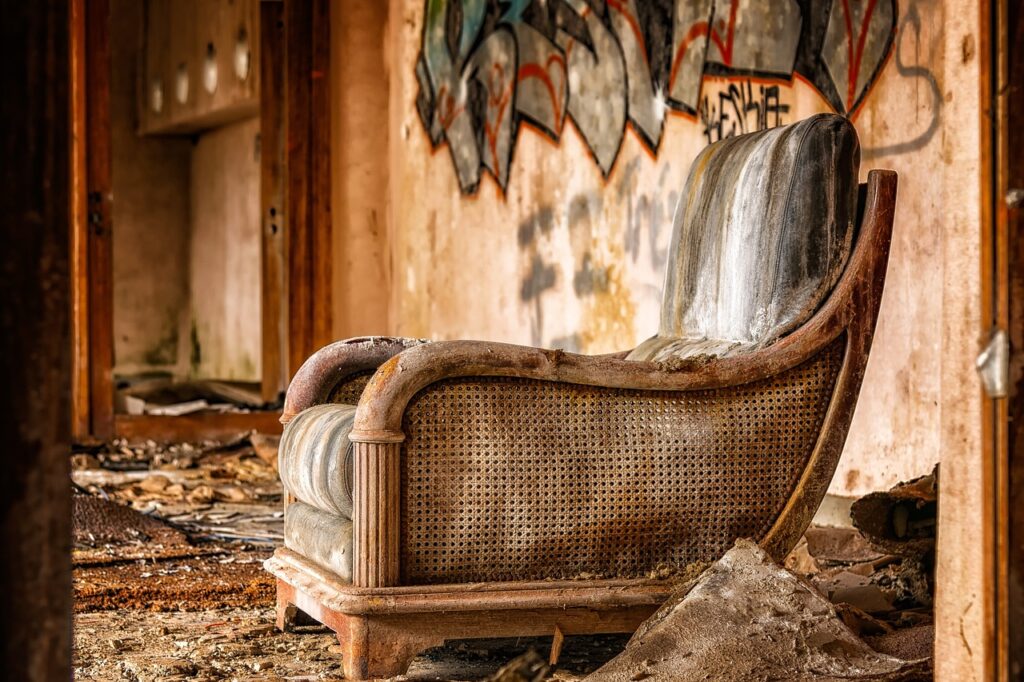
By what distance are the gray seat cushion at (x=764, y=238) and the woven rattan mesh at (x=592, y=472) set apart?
138mm

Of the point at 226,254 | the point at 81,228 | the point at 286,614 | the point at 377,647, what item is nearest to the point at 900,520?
Answer: the point at 377,647

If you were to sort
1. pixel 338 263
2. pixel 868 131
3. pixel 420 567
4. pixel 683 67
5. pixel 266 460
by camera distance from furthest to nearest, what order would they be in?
pixel 338 263, pixel 266 460, pixel 683 67, pixel 868 131, pixel 420 567

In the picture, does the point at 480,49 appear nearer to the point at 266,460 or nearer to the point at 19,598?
the point at 266,460

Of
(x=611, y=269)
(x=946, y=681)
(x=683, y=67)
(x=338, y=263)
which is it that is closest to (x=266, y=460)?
(x=338, y=263)

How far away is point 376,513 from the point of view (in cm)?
240

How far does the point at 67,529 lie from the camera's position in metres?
1.32

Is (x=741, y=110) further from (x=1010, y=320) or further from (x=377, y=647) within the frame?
(x=1010, y=320)

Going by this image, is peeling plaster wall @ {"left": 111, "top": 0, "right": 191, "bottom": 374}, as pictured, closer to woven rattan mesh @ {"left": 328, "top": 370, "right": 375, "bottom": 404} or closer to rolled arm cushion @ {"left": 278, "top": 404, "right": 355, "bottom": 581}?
woven rattan mesh @ {"left": 328, "top": 370, "right": 375, "bottom": 404}

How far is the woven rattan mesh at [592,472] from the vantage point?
2.45m

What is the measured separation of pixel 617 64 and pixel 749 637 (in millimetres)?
3415

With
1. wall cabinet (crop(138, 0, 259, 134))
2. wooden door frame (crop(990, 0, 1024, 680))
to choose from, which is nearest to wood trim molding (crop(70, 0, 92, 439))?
wall cabinet (crop(138, 0, 259, 134))

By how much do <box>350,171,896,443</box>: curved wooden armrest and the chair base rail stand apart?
296mm

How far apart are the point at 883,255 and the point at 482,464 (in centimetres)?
86

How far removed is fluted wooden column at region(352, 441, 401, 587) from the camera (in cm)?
239
